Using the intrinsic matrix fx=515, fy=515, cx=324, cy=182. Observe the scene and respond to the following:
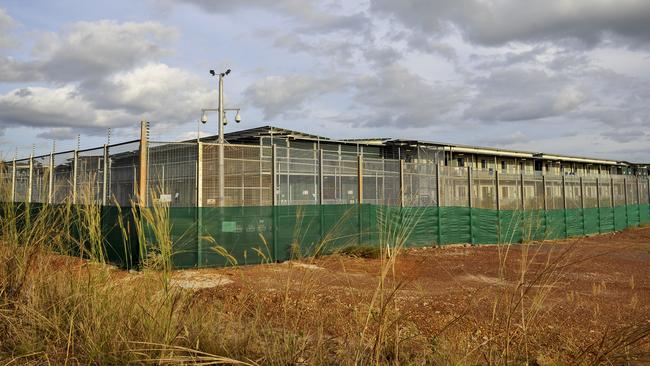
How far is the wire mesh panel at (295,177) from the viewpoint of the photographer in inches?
680

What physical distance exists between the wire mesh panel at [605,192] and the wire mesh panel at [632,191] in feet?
11.9

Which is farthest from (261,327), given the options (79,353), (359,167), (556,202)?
Answer: (556,202)

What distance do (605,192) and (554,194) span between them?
18.2 ft

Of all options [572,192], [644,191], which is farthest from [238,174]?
[644,191]

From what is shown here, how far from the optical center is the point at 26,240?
215 inches

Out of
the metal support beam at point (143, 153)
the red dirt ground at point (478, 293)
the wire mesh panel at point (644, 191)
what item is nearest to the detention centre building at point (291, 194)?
the metal support beam at point (143, 153)

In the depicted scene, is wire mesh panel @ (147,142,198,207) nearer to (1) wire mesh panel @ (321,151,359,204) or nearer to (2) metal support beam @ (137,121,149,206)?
(2) metal support beam @ (137,121,149,206)

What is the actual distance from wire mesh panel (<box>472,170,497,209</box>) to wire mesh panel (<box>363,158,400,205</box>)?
3.84 meters

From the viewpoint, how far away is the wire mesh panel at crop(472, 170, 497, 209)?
22.0 metres

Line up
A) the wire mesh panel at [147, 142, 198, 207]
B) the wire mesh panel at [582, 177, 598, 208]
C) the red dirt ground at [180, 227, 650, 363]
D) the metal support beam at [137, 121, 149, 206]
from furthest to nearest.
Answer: the wire mesh panel at [582, 177, 598, 208], the wire mesh panel at [147, 142, 198, 207], the metal support beam at [137, 121, 149, 206], the red dirt ground at [180, 227, 650, 363]

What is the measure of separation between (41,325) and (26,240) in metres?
1.75

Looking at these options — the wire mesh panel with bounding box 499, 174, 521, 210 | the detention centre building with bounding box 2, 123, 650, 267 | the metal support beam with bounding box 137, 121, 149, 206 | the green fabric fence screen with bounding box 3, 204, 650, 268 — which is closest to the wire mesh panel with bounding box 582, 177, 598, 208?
the detention centre building with bounding box 2, 123, 650, 267

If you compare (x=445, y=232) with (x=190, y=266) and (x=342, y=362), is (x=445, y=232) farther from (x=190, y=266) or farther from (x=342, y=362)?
(x=342, y=362)

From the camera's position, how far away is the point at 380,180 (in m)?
20.1
